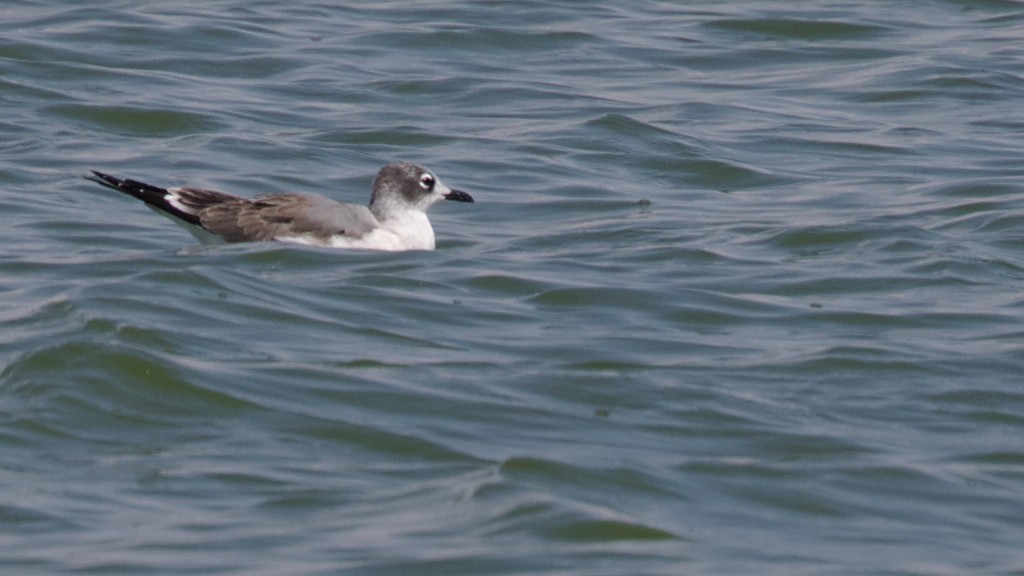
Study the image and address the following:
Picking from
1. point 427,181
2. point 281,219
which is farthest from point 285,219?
point 427,181

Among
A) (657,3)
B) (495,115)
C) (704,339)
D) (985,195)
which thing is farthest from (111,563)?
(657,3)

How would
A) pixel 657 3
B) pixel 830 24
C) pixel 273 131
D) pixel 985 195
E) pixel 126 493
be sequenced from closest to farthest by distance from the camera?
pixel 126 493 < pixel 985 195 < pixel 273 131 < pixel 830 24 < pixel 657 3

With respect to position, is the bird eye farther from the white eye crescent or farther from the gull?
the gull

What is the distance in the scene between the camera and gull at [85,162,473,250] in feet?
42.6

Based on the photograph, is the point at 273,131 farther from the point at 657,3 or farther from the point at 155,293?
the point at 657,3

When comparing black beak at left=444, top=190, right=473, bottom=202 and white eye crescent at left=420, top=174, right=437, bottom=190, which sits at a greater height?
white eye crescent at left=420, top=174, right=437, bottom=190

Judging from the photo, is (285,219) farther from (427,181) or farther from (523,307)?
(523,307)

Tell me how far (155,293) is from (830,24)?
1237cm

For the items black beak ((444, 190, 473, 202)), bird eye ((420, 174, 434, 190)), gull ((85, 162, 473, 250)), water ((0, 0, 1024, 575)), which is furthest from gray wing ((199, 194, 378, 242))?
black beak ((444, 190, 473, 202))

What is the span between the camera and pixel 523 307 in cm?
1195

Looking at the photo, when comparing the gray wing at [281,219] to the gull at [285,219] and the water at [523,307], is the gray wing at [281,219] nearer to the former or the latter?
the gull at [285,219]

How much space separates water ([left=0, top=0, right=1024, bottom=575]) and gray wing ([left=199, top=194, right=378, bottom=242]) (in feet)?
0.58

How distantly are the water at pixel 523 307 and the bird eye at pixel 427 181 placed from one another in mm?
495

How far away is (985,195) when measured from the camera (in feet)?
50.3
